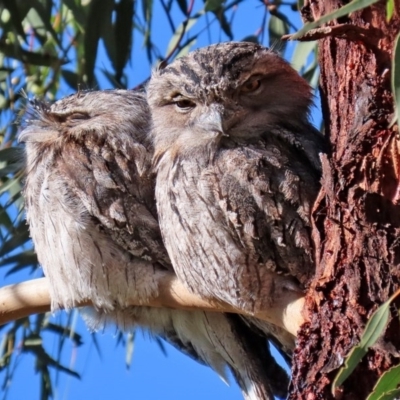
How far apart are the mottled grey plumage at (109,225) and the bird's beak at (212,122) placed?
0.37 meters

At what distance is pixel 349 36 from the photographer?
2076mm

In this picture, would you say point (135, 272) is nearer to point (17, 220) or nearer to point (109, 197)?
point (109, 197)

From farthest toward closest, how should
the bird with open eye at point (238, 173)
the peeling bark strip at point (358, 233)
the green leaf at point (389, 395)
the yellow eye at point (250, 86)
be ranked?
the yellow eye at point (250, 86), the bird with open eye at point (238, 173), the peeling bark strip at point (358, 233), the green leaf at point (389, 395)

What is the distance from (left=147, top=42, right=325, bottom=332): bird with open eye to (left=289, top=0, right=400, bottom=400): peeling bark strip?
0.25 metres

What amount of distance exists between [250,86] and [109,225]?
0.59 m

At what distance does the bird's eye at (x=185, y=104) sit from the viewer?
2.73 metres

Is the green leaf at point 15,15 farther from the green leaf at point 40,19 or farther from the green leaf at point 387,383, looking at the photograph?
the green leaf at point 387,383

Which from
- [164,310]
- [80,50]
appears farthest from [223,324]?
[80,50]

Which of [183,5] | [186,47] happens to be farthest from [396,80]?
[186,47]

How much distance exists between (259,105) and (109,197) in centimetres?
54

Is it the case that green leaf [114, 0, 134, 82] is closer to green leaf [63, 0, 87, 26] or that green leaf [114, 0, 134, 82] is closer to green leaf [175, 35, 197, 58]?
green leaf [63, 0, 87, 26]

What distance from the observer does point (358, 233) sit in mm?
2064

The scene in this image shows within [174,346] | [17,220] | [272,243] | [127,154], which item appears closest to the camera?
[272,243]

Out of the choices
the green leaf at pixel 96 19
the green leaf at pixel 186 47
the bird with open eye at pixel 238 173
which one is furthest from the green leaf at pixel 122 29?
the bird with open eye at pixel 238 173
